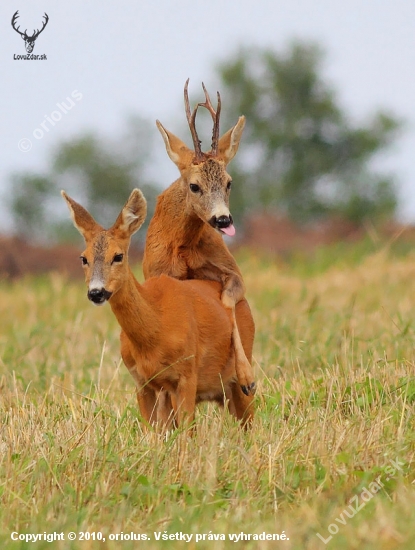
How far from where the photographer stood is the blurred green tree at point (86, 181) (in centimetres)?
3372

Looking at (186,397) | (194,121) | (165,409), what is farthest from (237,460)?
(194,121)

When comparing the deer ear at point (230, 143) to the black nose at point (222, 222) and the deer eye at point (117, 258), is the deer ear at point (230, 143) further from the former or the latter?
the deer eye at point (117, 258)

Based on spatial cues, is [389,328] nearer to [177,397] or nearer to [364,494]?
[177,397]

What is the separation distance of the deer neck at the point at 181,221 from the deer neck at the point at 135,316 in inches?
51.3

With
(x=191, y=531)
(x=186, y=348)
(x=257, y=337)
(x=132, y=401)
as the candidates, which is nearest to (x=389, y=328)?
(x=257, y=337)

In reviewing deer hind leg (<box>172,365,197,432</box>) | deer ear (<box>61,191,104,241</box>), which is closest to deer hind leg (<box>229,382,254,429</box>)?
deer hind leg (<box>172,365,197,432</box>)

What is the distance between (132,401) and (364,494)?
2.91 metres

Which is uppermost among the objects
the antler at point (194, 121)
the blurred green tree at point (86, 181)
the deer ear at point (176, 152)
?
the antler at point (194, 121)

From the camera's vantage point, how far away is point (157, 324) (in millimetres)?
6863

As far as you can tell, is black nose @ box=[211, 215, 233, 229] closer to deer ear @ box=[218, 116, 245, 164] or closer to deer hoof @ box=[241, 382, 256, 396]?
deer ear @ box=[218, 116, 245, 164]

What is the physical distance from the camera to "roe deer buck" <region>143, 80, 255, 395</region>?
26.1ft

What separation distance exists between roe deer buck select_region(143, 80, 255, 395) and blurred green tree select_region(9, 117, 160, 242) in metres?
23.6

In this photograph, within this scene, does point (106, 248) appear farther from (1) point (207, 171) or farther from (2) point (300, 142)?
(2) point (300, 142)

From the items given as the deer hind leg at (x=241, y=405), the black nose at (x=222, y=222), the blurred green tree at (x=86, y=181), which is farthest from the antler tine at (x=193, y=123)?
the blurred green tree at (x=86, y=181)
